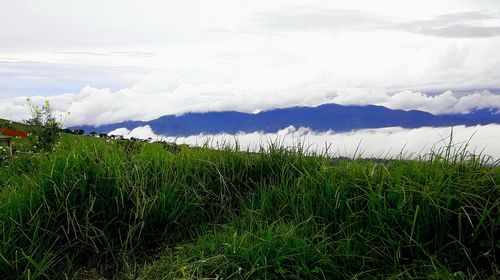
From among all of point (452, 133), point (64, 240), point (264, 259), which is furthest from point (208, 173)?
point (452, 133)

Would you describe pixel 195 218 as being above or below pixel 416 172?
below

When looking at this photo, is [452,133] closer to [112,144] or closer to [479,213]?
[479,213]

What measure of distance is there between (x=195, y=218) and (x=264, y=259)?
171 centimetres

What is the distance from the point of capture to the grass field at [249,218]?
17.3ft

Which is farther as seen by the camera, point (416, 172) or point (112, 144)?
point (112, 144)

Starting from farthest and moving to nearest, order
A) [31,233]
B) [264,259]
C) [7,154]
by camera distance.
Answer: [7,154] < [31,233] < [264,259]

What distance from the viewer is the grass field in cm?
Result: 526

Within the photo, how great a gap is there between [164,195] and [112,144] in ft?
7.52

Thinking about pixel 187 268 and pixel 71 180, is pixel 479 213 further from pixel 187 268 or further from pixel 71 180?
pixel 71 180

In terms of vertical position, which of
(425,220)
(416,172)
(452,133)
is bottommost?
(425,220)

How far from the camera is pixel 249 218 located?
6.32 metres

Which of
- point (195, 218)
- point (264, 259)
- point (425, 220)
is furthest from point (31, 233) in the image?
point (425, 220)

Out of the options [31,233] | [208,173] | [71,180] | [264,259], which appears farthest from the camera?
[208,173]

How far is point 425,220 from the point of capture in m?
5.47
